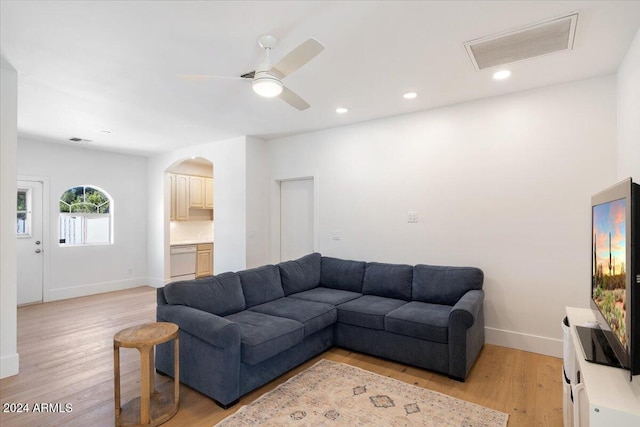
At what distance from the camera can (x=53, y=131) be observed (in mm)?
4844

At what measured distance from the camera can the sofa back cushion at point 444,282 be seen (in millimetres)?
3350

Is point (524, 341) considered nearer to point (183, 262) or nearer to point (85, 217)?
point (183, 262)

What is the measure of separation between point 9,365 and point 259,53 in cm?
346

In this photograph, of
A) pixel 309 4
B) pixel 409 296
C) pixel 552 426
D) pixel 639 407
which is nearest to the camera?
pixel 639 407

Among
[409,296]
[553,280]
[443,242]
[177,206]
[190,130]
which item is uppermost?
[190,130]

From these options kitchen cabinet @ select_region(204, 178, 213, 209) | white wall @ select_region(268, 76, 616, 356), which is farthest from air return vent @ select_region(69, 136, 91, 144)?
white wall @ select_region(268, 76, 616, 356)

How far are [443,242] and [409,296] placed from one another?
0.75 meters

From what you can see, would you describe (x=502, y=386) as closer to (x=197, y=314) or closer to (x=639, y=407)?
(x=639, y=407)

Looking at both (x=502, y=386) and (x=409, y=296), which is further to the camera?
(x=409, y=296)

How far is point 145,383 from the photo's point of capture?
2139 mm

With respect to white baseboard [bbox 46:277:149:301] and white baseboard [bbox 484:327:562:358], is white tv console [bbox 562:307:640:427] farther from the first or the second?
white baseboard [bbox 46:277:149:301]

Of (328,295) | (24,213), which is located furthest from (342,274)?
(24,213)

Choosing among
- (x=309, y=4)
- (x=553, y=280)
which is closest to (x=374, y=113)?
(x=309, y=4)

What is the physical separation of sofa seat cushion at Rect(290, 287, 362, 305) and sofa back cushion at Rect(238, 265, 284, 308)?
0.26 m
